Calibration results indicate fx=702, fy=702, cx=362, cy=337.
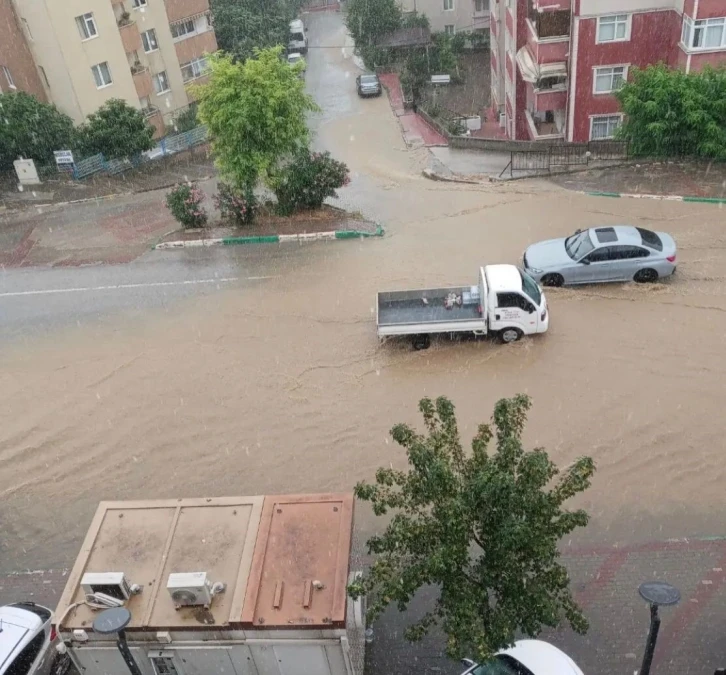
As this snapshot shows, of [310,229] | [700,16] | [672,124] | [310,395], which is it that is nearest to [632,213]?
[672,124]

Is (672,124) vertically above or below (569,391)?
above

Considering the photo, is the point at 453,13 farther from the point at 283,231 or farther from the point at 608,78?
the point at 283,231

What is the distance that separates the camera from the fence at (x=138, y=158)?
29844 millimetres

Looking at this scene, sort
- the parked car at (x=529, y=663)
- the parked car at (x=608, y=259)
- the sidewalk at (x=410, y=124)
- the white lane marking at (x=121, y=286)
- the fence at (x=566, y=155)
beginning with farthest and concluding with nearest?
the sidewalk at (x=410, y=124) < the fence at (x=566, y=155) < the white lane marking at (x=121, y=286) < the parked car at (x=608, y=259) < the parked car at (x=529, y=663)

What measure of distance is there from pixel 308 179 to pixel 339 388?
32.7 feet

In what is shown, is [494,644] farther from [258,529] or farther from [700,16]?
[700,16]

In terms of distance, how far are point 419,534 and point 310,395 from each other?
7544 mm

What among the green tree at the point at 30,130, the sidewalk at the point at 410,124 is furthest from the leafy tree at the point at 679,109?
the green tree at the point at 30,130

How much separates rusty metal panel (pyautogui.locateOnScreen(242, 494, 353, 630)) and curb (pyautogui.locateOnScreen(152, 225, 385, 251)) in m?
13.0

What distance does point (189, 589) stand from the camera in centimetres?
820

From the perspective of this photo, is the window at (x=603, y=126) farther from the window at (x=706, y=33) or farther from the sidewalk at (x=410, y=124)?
the sidewalk at (x=410, y=124)

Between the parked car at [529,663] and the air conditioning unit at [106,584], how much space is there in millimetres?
4383

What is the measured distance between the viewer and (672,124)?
75.0 ft

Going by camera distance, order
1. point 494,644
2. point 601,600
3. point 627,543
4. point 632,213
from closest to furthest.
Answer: point 494,644 < point 601,600 < point 627,543 < point 632,213
